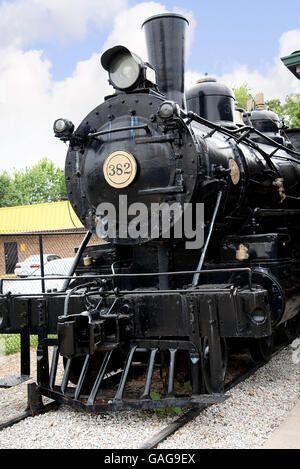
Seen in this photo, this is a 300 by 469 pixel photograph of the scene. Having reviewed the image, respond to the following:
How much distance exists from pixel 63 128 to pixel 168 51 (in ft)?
→ 4.78

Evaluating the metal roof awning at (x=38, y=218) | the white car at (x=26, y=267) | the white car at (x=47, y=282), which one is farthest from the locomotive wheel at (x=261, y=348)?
the metal roof awning at (x=38, y=218)

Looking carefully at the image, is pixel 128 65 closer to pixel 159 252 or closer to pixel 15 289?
pixel 159 252

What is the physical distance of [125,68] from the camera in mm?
4699

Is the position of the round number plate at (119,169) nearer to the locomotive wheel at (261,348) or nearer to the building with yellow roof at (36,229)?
the locomotive wheel at (261,348)

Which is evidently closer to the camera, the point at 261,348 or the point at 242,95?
the point at 261,348

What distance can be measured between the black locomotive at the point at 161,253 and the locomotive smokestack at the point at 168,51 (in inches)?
0.4

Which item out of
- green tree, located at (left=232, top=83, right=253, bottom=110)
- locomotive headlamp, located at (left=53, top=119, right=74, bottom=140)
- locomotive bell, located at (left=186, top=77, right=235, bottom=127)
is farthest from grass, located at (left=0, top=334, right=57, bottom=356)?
green tree, located at (left=232, top=83, right=253, bottom=110)

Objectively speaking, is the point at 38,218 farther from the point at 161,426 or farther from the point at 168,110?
the point at 161,426

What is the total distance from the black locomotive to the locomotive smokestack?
0.01 meters

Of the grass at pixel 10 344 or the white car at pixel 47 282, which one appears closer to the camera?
the grass at pixel 10 344

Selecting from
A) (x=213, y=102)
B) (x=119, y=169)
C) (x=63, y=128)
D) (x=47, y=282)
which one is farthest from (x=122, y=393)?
(x=47, y=282)

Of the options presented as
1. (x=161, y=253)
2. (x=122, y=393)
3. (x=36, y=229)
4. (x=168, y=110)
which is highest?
(x=36, y=229)

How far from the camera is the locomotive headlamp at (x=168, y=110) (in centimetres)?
418

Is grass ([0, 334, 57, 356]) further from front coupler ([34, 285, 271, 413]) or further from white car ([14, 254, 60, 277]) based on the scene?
white car ([14, 254, 60, 277])
